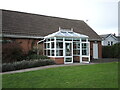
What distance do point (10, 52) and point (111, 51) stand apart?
59.2 ft

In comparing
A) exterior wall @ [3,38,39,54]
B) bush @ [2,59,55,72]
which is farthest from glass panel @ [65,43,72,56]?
exterior wall @ [3,38,39,54]

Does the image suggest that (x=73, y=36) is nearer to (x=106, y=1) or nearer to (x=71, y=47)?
(x=71, y=47)

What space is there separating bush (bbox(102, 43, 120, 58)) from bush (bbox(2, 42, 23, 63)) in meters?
16.6

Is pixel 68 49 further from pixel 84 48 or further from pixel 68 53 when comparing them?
pixel 84 48

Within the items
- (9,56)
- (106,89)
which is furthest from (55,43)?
(106,89)

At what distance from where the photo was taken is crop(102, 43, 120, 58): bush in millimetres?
25391

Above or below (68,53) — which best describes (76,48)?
above

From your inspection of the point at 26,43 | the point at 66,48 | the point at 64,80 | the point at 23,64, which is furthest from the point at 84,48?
the point at 64,80

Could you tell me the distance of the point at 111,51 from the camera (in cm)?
2644

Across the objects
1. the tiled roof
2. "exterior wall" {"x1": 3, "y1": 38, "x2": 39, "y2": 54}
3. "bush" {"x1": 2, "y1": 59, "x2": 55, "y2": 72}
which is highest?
the tiled roof

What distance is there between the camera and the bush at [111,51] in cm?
2539

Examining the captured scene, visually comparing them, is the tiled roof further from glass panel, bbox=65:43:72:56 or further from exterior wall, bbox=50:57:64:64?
exterior wall, bbox=50:57:64:64

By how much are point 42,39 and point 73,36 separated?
4459mm

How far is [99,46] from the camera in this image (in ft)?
86.4
